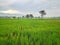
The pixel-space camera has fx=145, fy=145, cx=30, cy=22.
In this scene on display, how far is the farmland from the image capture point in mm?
2268

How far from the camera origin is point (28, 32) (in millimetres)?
2416

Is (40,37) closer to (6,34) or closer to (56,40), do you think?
(56,40)

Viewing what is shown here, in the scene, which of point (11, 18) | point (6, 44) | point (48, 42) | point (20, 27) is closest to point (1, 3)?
point (11, 18)

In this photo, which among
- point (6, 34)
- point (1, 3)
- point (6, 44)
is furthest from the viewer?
point (1, 3)

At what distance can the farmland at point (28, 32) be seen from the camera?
2268 mm

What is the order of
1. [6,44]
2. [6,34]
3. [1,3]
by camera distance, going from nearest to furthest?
[6,44]
[6,34]
[1,3]

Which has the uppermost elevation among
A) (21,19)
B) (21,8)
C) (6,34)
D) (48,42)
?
(21,8)

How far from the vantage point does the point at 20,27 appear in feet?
7.97

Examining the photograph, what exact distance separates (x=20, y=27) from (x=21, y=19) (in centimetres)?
18

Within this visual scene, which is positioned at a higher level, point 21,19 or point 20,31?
point 21,19

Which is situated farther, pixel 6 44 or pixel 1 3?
pixel 1 3

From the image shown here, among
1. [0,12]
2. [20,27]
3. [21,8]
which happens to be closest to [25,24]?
[20,27]

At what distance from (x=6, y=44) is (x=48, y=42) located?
67 cm

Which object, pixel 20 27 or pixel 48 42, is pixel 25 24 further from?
pixel 48 42
